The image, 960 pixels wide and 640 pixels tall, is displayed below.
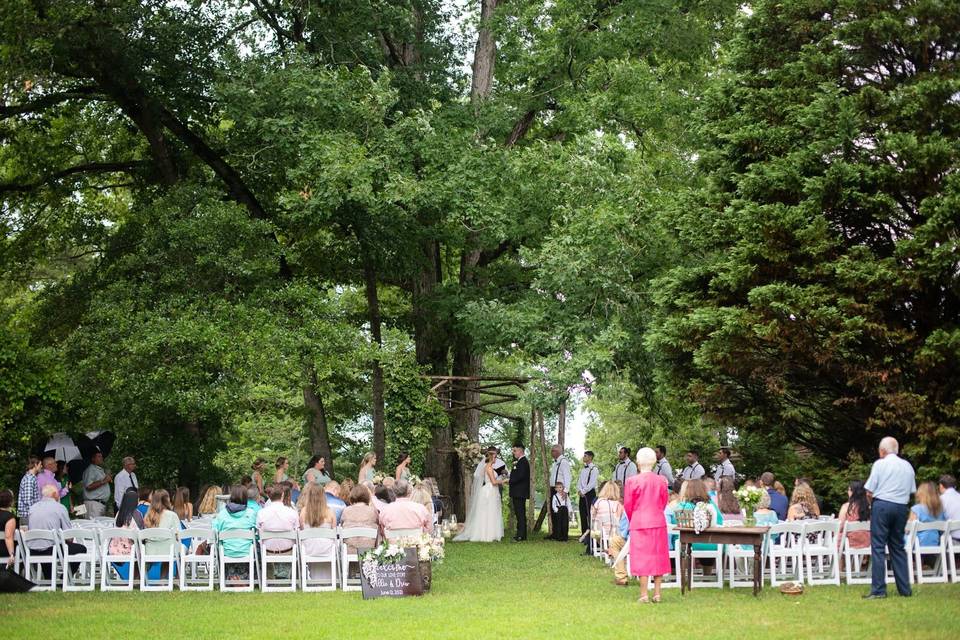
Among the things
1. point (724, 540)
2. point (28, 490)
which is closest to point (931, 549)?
point (724, 540)

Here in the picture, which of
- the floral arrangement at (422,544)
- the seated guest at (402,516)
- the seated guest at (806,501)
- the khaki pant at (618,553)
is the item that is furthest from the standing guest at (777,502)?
the seated guest at (402,516)

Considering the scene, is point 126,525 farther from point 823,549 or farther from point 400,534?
point 823,549

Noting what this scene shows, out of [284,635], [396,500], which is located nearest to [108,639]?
[284,635]

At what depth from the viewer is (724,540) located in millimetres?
12352

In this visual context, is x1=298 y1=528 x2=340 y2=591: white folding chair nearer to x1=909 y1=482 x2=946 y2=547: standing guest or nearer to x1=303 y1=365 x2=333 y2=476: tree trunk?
x1=909 y1=482 x2=946 y2=547: standing guest

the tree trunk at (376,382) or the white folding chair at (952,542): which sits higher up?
the tree trunk at (376,382)

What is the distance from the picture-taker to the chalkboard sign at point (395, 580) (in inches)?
496

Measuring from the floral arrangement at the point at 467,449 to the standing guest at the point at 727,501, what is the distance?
11.8 meters

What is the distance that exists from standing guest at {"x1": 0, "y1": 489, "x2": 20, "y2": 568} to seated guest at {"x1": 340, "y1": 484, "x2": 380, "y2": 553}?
3.96 metres

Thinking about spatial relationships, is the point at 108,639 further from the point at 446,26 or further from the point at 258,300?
the point at 446,26

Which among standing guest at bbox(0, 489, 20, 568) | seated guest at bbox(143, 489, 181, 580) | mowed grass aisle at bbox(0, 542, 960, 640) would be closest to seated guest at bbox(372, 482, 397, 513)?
mowed grass aisle at bbox(0, 542, 960, 640)

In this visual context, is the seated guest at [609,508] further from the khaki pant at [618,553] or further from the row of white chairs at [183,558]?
the row of white chairs at [183,558]

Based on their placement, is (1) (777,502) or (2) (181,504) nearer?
(2) (181,504)

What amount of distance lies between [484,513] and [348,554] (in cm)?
937
